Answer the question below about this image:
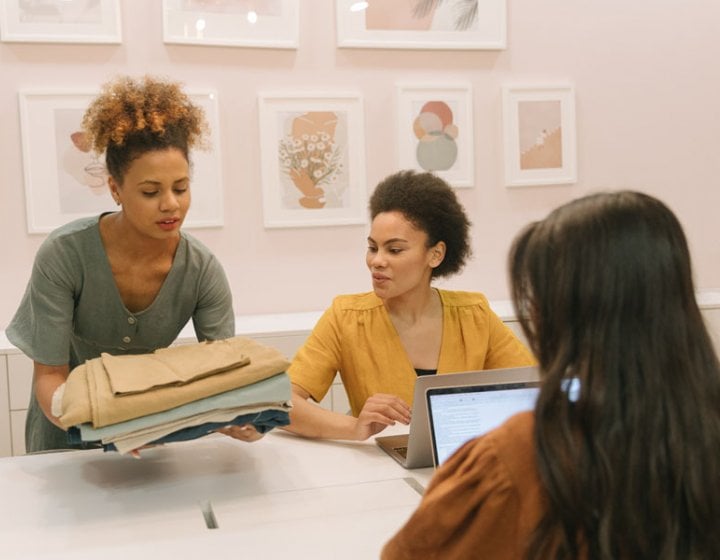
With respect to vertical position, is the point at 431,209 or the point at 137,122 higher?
the point at 137,122

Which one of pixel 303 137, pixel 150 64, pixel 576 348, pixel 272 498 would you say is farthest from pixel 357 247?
pixel 576 348

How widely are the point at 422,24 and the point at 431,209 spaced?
142cm

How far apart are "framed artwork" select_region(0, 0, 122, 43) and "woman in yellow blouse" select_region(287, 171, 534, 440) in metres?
1.42

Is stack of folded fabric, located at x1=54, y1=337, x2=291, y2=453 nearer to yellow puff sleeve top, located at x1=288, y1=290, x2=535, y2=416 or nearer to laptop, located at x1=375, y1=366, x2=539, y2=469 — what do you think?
laptop, located at x1=375, y1=366, x2=539, y2=469

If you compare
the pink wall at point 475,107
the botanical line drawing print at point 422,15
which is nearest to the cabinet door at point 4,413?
the pink wall at point 475,107

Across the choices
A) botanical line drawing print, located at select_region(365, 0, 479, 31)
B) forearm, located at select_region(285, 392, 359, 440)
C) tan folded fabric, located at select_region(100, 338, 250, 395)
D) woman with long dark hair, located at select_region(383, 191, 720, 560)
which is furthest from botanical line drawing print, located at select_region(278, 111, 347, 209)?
woman with long dark hair, located at select_region(383, 191, 720, 560)

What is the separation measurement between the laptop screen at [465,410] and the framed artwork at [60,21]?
212 centimetres

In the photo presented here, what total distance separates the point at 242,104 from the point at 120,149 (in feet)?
4.70

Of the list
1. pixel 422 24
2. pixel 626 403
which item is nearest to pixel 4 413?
pixel 422 24

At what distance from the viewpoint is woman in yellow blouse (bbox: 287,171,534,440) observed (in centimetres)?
222

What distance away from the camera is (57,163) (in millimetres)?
3143

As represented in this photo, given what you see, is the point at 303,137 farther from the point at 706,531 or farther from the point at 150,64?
the point at 706,531

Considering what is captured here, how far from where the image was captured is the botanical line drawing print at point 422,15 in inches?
133

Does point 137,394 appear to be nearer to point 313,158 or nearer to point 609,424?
point 609,424
